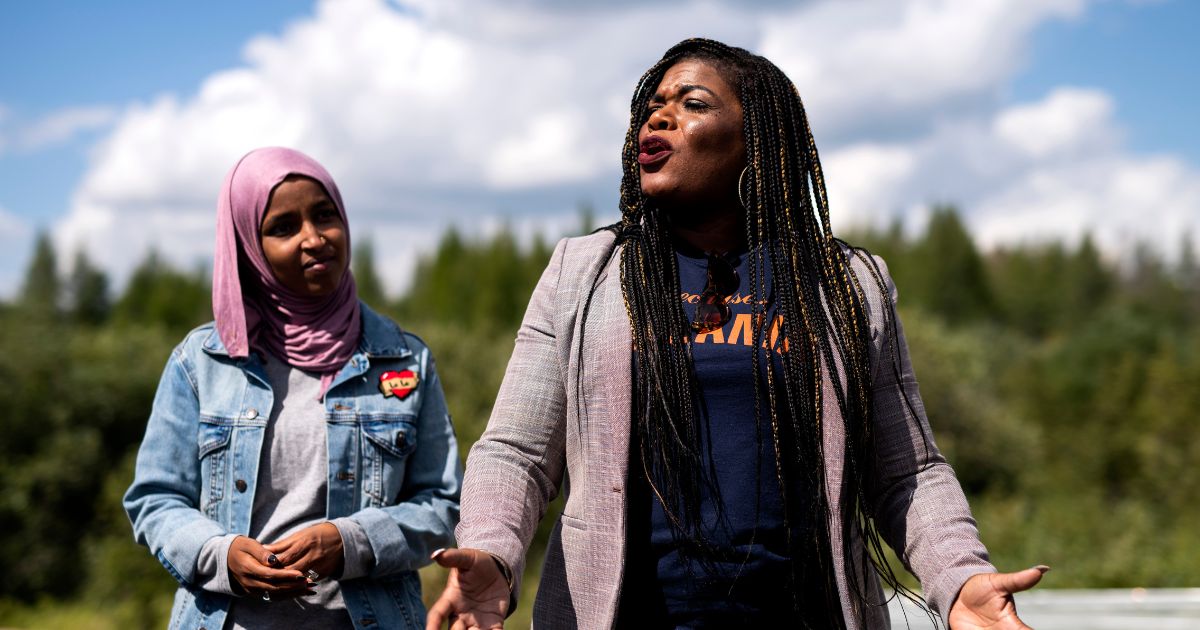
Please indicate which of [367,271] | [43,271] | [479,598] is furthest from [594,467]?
[367,271]

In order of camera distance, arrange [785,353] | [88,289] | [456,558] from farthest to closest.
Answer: [88,289], [785,353], [456,558]

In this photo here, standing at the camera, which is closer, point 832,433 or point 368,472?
point 832,433

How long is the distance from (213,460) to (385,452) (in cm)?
44

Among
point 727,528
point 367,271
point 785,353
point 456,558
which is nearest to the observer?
point 456,558

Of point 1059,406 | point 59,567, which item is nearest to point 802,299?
point 59,567

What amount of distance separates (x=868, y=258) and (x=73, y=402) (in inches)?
1058

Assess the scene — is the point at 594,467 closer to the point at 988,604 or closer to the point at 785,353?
the point at 785,353

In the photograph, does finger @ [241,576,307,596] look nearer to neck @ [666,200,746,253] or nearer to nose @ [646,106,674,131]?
neck @ [666,200,746,253]

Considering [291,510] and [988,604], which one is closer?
[988,604]

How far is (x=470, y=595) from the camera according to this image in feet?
6.59

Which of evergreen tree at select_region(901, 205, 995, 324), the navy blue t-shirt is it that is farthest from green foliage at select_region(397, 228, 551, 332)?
the navy blue t-shirt

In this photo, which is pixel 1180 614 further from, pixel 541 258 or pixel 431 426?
pixel 541 258

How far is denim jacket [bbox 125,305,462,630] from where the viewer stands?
288 centimetres

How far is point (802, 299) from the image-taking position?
8.06 ft
